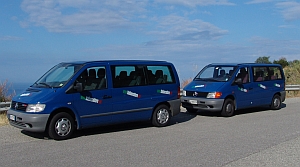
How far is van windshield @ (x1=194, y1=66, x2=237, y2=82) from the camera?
14.3 meters

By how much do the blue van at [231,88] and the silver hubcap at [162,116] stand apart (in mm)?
2396

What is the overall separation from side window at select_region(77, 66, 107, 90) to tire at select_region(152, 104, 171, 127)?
196 centimetres

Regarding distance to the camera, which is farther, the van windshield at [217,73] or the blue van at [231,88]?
the van windshield at [217,73]

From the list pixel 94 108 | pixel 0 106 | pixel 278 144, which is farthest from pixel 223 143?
pixel 0 106

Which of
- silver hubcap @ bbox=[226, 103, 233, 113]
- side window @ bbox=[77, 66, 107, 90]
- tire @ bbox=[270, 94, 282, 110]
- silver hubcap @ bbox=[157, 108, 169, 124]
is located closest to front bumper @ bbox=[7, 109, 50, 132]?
side window @ bbox=[77, 66, 107, 90]

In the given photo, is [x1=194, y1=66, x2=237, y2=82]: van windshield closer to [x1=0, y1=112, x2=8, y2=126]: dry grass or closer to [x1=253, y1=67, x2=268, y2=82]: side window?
[x1=253, y1=67, x2=268, y2=82]: side window

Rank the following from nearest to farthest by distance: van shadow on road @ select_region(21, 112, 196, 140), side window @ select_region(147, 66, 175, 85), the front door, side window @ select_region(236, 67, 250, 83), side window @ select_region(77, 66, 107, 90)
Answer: the front door → side window @ select_region(77, 66, 107, 90) → van shadow on road @ select_region(21, 112, 196, 140) → side window @ select_region(147, 66, 175, 85) → side window @ select_region(236, 67, 250, 83)

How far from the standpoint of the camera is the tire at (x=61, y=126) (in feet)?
29.7

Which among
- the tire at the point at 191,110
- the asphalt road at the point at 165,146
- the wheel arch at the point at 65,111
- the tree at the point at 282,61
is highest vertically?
the tree at the point at 282,61

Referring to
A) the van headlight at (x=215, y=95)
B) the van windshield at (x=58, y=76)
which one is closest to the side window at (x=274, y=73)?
the van headlight at (x=215, y=95)

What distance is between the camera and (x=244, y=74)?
48.1 ft

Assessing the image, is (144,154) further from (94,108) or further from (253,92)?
(253,92)

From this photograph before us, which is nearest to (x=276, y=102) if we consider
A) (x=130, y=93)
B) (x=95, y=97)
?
(x=130, y=93)

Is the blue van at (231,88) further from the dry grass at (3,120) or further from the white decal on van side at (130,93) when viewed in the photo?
the dry grass at (3,120)
